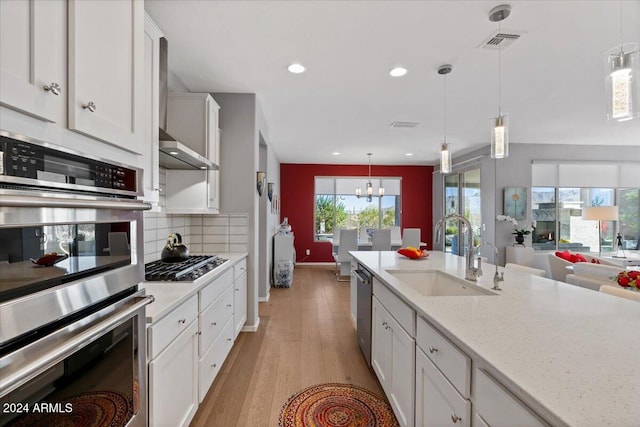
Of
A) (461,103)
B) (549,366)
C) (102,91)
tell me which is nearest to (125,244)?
(102,91)

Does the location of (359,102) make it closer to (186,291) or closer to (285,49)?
(285,49)

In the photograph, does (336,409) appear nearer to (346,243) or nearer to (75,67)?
(75,67)

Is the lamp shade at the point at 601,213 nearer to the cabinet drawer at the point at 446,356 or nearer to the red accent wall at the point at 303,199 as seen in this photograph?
the red accent wall at the point at 303,199

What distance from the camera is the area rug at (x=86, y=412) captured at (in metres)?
0.68

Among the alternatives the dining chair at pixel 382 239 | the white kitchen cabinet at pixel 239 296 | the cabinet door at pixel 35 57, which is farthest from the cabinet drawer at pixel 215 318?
the dining chair at pixel 382 239

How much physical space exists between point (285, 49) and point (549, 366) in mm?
2500

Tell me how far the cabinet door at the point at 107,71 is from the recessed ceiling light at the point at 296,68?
158 centimetres

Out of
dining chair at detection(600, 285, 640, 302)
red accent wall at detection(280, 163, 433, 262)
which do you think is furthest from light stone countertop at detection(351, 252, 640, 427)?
red accent wall at detection(280, 163, 433, 262)

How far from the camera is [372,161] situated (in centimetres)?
765

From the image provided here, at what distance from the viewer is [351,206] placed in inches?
320

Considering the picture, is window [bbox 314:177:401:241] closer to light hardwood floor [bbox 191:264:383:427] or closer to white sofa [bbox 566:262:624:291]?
light hardwood floor [bbox 191:264:383:427]

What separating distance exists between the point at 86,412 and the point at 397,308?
54.7 inches

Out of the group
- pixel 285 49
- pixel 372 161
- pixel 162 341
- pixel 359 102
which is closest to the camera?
pixel 162 341

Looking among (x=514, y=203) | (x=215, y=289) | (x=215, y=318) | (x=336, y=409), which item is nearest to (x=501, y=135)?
(x=336, y=409)
